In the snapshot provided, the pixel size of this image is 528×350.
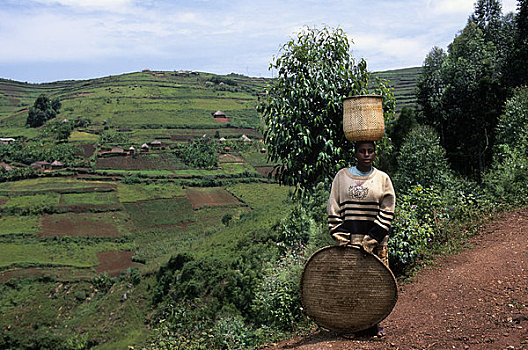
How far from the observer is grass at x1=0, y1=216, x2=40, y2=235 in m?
44.1

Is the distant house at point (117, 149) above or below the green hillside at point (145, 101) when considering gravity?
below

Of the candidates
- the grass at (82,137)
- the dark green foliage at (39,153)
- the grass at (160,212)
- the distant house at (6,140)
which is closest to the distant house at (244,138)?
the grass at (82,137)

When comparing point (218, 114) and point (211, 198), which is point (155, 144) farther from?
point (218, 114)

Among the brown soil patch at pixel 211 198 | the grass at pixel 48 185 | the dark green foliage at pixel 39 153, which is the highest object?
the dark green foliage at pixel 39 153

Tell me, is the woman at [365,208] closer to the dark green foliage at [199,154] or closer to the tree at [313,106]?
the tree at [313,106]

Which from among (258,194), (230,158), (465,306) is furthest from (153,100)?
(465,306)

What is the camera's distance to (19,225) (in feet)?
149

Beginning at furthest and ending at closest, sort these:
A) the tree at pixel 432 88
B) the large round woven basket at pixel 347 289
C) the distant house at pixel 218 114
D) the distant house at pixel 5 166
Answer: the distant house at pixel 218 114, the distant house at pixel 5 166, the tree at pixel 432 88, the large round woven basket at pixel 347 289

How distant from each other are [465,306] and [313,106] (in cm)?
389

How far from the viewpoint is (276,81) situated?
7.78 meters

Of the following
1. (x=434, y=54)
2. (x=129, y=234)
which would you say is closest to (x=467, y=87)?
(x=434, y=54)

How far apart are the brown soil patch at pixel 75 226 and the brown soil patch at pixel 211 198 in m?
11.0

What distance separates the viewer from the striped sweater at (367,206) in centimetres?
472

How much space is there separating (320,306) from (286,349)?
88cm
